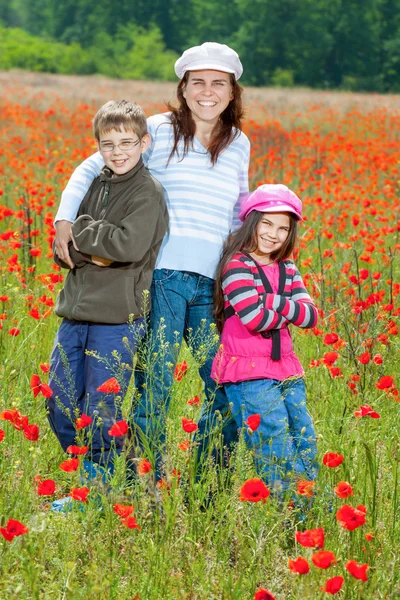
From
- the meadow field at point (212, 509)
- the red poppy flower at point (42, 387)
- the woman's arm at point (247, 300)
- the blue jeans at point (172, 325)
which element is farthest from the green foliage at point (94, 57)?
the red poppy flower at point (42, 387)

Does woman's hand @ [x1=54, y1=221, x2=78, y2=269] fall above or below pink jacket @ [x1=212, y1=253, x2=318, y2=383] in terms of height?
above

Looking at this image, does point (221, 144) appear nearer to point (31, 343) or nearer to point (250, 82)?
point (31, 343)

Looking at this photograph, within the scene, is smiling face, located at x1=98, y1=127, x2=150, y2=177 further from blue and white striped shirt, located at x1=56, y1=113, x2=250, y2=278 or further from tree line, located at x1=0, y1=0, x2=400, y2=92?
tree line, located at x1=0, y1=0, x2=400, y2=92

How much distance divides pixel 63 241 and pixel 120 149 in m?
0.38

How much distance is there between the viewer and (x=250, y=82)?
46.7 m

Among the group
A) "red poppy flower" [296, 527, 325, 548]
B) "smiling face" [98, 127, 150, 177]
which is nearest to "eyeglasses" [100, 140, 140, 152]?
"smiling face" [98, 127, 150, 177]

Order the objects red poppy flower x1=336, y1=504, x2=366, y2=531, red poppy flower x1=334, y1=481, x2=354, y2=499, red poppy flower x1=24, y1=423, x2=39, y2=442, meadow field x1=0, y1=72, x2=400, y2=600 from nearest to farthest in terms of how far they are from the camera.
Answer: red poppy flower x1=336, y1=504, x2=366, y2=531, red poppy flower x1=334, y1=481, x2=354, y2=499, meadow field x1=0, y1=72, x2=400, y2=600, red poppy flower x1=24, y1=423, x2=39, y2=442

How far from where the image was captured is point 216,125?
10.1ft

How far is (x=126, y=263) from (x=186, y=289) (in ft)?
0.80

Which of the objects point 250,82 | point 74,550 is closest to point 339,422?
point 74,550

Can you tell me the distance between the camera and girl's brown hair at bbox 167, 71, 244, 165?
2.98 metres

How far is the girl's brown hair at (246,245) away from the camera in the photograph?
288cm

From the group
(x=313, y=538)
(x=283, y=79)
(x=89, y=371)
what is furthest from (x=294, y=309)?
(x=283, y=79)

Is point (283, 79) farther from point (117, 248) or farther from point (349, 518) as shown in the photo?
point (349, 518)
